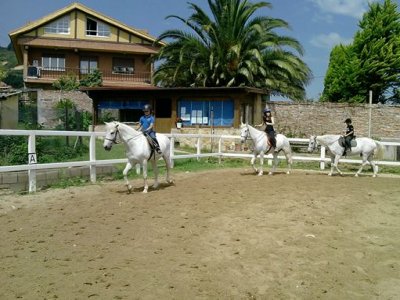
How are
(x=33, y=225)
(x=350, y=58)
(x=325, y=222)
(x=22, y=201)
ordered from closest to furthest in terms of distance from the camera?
(x=33, y=225) < (x=325, y=222) < (x=22, y=201) < (x=350, y=58)

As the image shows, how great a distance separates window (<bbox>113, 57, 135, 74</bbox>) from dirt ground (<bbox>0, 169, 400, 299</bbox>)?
3390 centimetres

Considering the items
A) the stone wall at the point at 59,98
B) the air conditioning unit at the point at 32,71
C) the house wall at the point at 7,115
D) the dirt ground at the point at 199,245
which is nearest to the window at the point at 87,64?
the air conditioning unit at the point at 32,71

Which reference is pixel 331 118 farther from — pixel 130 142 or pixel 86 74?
pixel 86 74

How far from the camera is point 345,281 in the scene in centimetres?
544

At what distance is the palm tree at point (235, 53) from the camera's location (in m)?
30.2

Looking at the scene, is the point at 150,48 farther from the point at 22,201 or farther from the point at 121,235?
the point at 121,235

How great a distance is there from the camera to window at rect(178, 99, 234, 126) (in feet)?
87.6

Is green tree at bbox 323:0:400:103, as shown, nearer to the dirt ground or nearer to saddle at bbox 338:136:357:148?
saddle at bbox 338:136:357:148

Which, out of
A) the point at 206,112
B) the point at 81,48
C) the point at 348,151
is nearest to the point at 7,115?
the point at 206,112

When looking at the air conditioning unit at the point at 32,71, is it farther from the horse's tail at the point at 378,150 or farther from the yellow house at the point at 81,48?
the horse's tail at the point at 378,150

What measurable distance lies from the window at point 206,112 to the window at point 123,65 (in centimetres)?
1687

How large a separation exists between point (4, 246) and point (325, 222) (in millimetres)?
5126

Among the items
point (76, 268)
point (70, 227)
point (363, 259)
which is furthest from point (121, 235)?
point (363, 259)

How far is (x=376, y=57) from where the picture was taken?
32750mm
